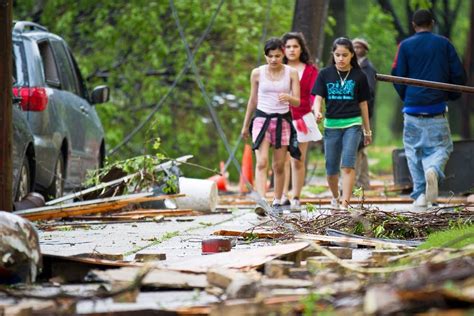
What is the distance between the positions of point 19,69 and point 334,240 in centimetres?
589

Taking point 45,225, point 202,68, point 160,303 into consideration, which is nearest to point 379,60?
point 202,68

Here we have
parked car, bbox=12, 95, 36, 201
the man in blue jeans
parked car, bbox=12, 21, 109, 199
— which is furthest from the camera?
the man in blue jeans

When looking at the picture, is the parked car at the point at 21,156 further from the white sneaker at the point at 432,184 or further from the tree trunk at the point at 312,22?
the tree trunk at the point at 312,22

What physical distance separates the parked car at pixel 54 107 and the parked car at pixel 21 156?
239 mm

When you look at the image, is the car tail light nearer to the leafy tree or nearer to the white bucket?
the white bucket

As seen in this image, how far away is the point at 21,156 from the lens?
12922 millimetres

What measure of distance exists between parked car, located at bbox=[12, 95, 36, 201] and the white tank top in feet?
8.34

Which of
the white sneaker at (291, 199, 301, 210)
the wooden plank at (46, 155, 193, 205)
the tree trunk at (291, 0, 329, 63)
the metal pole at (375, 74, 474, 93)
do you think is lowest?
the white sneaker at (291, 199, 301, 210)

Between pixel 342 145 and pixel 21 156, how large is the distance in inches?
133

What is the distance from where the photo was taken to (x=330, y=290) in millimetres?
6008

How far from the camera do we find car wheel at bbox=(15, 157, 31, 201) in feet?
43.0

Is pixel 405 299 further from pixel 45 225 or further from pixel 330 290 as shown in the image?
pixel 45 225

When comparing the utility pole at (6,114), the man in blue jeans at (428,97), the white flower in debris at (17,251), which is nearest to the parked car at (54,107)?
the utility pole at (6,114)

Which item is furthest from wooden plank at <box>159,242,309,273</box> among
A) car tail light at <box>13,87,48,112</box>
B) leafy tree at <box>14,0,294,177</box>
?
leafy tree at <box>14,0,294,177</box>
